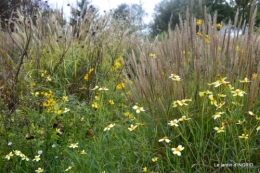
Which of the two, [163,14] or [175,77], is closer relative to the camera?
[175,77]

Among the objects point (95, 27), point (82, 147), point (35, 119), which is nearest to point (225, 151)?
point (82, 147)

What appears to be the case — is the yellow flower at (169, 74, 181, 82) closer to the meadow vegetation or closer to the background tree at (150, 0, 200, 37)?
the meadow vegetation

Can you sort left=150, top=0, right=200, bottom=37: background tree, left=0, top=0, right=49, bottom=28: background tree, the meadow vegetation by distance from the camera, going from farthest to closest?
left=150, top=0, right=200, bottom=37: background tree → left=0, top=0, right=49, bottom=28: background tree → the meadow vegetation

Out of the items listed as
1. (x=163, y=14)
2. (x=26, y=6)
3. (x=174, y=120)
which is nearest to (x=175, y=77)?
(x=174, y=120)

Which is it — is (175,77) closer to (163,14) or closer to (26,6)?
(26,6)

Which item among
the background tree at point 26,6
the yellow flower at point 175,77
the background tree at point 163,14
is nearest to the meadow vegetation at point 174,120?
the yellow flower at point 175,77

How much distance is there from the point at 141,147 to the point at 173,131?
0.23 meters

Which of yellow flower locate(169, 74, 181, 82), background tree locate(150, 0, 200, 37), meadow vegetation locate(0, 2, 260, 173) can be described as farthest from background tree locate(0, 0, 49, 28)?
background tree locate(150, 0, 200, 37)

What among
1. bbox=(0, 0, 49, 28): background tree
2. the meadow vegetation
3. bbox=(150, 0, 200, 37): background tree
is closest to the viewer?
the meadow vegetation

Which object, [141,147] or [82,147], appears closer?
[141,147]

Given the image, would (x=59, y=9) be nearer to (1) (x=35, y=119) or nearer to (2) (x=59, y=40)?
(2) (x=59, y=40)

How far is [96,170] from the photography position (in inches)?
81.4

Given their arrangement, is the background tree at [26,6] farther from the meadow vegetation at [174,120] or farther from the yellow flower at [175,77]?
the yellow flower at [175,77]

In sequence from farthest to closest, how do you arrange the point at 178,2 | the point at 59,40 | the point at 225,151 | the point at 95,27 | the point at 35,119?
1. the point at 178,2
2. the point at 59,40
3. the point at 95,27
4. the point at 35,119
5. the point at 225,151
